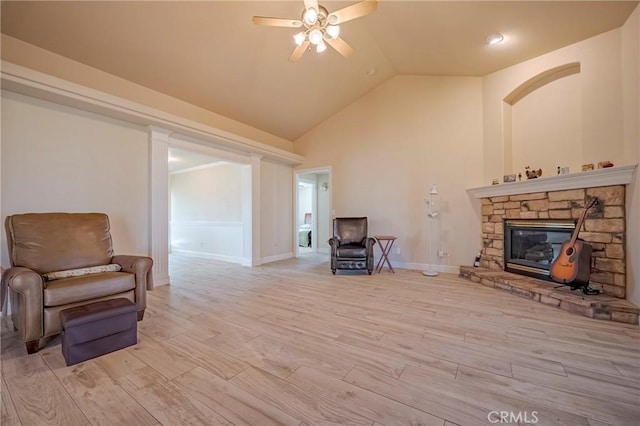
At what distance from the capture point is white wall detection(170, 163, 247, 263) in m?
5.73

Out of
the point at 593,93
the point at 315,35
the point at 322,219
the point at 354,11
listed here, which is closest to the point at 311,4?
the point at 315,35

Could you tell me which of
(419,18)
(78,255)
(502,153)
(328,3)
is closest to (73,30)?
(78,255)

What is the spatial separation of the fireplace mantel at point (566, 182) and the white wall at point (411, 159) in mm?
416

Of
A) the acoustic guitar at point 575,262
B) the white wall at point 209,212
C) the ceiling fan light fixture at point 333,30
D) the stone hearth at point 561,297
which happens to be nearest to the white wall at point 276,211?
the white wall at point 209,212

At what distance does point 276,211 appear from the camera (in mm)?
5805

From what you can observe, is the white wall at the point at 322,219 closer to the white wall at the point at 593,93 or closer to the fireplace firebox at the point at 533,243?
the fireplace firebox at the point at 533,243

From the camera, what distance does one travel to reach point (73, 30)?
2.57m

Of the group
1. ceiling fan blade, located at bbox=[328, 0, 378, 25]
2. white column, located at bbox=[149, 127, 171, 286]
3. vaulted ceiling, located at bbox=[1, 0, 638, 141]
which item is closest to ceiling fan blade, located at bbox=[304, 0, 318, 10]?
ceiling fan blade, located at bbox=[328, 0, 378, 25]

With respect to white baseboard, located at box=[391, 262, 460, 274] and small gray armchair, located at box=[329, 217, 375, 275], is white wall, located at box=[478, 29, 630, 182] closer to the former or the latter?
white baseboard, located at box=[391, 262, 460, 274]

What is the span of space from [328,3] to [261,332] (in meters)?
3.82

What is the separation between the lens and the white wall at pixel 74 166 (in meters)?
2.57

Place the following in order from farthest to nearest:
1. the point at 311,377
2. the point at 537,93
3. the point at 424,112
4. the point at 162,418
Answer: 1. the point at 424,112
2. the point at 537,93
3. the point at 311,377
4. the point at 162,418

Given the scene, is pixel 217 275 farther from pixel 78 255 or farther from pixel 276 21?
pixel 276 21

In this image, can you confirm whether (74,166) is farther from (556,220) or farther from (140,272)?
(556,220)
